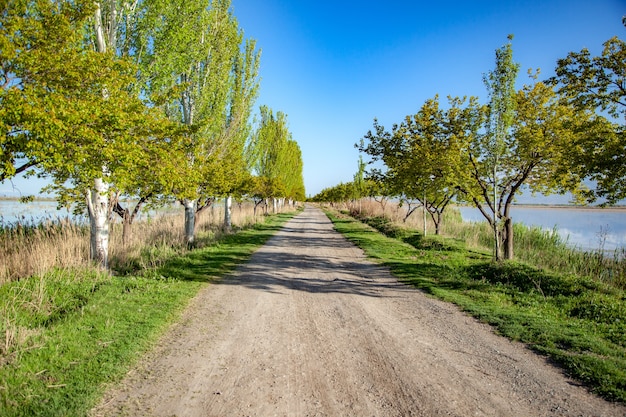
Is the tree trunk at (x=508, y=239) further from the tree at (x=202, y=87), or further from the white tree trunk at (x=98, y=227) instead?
the white tree trunk at (x=98, y=227)

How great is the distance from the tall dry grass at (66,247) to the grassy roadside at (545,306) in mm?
8468

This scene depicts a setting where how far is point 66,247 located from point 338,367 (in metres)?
8.68

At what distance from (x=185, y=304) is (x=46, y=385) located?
314 centimetres

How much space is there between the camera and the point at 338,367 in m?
4.41

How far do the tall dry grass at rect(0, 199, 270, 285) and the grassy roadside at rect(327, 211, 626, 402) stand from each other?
27.8 feet

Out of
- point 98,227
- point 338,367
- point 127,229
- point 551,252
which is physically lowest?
point 551,252

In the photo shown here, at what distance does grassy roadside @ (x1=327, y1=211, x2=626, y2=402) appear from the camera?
4576mm

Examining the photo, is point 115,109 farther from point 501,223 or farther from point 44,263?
point 501,223

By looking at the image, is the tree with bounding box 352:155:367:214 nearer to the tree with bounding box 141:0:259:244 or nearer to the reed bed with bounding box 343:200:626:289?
the reed bed with bounding box 343:200:626:289

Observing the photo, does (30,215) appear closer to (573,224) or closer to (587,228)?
(587,228)

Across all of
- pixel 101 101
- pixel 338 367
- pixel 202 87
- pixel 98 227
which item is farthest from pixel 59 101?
pixel 202 87

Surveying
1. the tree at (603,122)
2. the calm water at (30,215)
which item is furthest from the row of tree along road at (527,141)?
the calm water at (30,215)

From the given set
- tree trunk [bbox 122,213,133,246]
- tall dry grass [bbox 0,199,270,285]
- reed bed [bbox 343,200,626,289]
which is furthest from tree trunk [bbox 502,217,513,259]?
tree trunk [bbox 122,213,133,246]

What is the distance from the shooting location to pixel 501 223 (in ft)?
47.6
